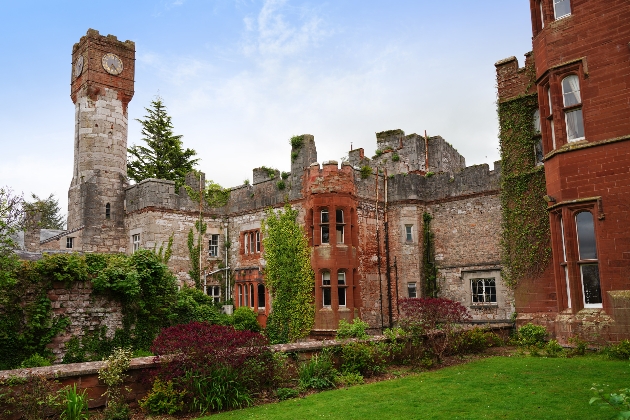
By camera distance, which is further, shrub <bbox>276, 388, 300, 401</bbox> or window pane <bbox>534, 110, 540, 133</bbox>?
window pane <bbox>534, 110, 540, 133</bbox>

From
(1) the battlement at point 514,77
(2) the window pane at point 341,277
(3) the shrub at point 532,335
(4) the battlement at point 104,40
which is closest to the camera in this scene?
(3) the shrub at point 532,335

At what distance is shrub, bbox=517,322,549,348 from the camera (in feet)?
51.4

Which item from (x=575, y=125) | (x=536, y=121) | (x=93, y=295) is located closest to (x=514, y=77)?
(x=536, y=121)

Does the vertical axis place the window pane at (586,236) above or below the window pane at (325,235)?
below

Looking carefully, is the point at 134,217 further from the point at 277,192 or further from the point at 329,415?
the point at 329,415

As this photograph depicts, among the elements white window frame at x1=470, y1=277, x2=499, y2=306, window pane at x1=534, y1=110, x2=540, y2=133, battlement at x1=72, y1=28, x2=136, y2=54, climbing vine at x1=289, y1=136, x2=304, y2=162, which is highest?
battlement at x1=72, y1=28, x2=136, y2=54

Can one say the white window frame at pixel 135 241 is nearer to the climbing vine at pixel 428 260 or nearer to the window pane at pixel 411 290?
the window pane at pixel 411 290

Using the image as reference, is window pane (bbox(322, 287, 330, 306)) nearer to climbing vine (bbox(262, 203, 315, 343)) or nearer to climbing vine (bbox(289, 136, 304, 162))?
climbing vine (bbox(262, 203, 315, 343))

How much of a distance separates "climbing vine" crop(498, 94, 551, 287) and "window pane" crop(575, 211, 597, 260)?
231 centimetres

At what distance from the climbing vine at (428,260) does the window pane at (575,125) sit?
10.4 meters

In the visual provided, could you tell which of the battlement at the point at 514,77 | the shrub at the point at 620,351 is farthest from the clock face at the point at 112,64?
the shrub at the point at 620,351

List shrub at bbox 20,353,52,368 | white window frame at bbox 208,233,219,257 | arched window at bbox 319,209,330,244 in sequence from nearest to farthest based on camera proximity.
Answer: shrub at bbox 20,353,52,368 → arched window at bbox 319,209,330,244 → white window frame at bbox 208,233,219,257

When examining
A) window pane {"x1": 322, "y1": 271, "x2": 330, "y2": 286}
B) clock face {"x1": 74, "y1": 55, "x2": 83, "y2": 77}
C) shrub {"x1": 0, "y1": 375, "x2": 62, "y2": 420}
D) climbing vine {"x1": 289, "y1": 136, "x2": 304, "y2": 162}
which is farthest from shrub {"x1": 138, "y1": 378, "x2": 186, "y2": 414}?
clock face {"x1": 74, "y1": 55, "x2": 83, "y2": 77}

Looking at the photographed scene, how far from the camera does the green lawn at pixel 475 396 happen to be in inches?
339
